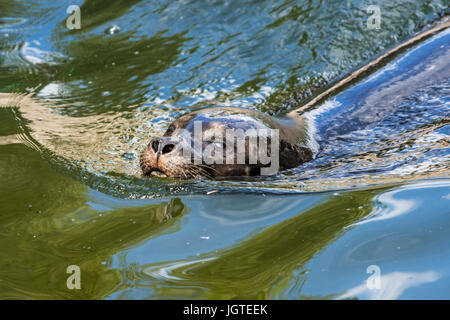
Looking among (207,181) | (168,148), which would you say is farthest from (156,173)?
(207,181)

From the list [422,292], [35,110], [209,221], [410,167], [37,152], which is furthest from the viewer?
[35,110]

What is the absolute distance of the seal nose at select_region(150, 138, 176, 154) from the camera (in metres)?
4.21

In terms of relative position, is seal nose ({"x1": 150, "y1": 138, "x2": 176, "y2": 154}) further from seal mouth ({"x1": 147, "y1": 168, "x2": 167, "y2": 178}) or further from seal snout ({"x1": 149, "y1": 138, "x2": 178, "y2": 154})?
seal mouth ({"x1": 147, "y1": 168, "x2": 167, "y2": 178})

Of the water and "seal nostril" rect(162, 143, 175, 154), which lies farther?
"seal nostril" rect(162, 143, 175, 154)

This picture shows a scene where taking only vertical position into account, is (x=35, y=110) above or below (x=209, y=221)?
above

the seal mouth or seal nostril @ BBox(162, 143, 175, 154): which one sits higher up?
seal nostril @ BBox(162, 143, 175, 154)

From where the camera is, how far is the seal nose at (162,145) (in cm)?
421

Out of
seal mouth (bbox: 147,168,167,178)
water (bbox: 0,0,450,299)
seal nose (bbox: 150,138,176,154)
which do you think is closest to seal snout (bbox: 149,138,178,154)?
seal nose (bbox: 150,138,176,154)

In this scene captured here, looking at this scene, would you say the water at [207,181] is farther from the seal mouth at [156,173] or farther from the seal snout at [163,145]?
the seal snout at [163,145]

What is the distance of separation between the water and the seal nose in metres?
0.23
